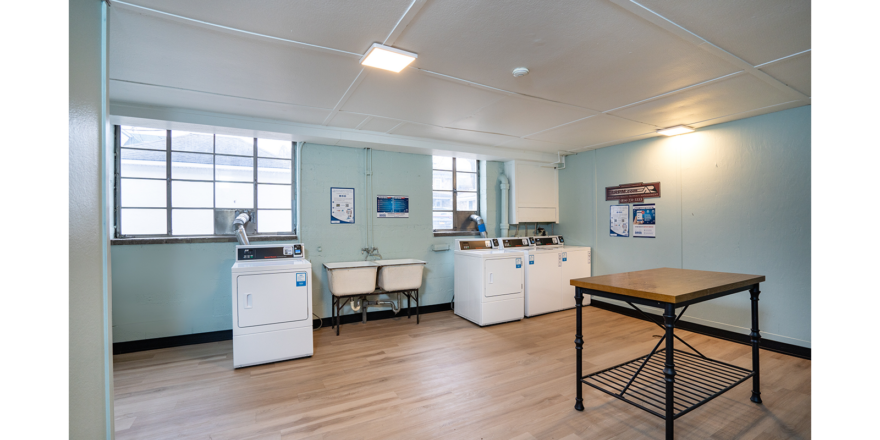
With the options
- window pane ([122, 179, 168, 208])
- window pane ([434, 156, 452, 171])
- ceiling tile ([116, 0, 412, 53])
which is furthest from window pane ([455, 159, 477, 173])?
window pane ([122, 179, 168, 208])

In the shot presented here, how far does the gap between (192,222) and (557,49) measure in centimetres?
396

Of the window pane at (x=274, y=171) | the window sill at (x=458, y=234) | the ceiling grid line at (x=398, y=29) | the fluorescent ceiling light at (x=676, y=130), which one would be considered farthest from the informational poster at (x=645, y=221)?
the window pane at (x=274, y=171)

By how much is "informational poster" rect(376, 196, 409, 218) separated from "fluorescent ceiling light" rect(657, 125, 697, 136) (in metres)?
3.31

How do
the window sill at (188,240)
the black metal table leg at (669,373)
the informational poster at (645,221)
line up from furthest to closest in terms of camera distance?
1. the informational poster at (645,221)
2. the window sill at (188,240)
3. the black metal table leg at (669,373)

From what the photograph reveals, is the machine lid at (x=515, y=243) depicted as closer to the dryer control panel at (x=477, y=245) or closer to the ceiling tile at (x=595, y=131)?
the dryer control panel at (x=477, y=245)

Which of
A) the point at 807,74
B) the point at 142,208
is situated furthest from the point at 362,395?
the point at 807,74

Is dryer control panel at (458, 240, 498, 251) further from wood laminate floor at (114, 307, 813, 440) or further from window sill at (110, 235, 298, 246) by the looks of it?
window sill at (110, 235, 298, 246)

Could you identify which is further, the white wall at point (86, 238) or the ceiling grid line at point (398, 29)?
the ceiling grid line at point (398, 29)

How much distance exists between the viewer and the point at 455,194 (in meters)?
5.46

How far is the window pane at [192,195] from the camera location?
3754 mm

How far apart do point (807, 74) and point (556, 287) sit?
3.34 metres

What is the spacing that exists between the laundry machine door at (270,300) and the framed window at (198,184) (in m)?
1.09
